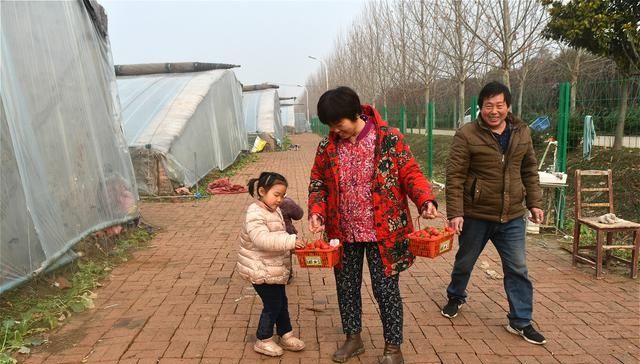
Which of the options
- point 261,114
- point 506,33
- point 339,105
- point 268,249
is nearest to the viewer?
point 339,105

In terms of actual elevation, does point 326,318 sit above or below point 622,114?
below

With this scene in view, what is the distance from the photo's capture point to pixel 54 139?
195 inches

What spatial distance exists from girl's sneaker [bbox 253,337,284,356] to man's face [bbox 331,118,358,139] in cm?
148

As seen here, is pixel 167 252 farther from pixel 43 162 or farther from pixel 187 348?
pixel 187 348

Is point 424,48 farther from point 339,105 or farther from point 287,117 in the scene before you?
point 287,117

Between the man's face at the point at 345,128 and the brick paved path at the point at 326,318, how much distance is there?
1.49m

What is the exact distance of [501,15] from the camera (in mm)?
8805

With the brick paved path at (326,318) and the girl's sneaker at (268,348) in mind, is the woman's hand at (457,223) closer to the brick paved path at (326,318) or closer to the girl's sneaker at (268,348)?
the brick paved path at (326,318)

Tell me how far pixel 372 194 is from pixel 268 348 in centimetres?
129

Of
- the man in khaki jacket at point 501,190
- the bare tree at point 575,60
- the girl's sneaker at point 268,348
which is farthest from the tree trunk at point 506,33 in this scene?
the bare tree at point 575,60

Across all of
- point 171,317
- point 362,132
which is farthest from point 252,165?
point 362,132

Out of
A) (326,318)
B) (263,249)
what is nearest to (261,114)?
(326,318)

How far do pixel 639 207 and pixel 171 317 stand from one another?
6.80 metres

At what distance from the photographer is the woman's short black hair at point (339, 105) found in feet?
9.14
